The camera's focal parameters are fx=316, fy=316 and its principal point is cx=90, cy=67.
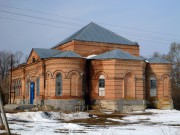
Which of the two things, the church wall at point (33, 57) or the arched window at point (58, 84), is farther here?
the church wall at point (33, 57)

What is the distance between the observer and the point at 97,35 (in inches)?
1431

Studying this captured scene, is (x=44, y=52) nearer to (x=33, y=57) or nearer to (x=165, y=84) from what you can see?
(x=33, y=57)

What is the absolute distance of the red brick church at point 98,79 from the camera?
29500mm

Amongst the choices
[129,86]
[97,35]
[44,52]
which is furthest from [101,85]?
[44,52]

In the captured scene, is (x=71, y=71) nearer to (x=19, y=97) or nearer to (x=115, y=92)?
(x=115, y=92)

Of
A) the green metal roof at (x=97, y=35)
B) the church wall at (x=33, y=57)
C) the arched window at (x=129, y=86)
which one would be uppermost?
the green metal roof at (x=97, y=35)

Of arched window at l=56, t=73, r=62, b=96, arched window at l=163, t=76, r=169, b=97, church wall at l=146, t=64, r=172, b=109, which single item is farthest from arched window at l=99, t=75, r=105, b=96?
arched window at l=163, t=76, r=169, b=97

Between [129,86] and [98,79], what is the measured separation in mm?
3061

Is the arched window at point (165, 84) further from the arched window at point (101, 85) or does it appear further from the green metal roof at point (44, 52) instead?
the green metal roof at point (44, 52)

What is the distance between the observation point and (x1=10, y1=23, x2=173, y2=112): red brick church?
29.5 meters

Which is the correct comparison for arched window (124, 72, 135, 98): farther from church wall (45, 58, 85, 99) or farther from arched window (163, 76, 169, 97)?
arched window (163, 76, 169, 97)

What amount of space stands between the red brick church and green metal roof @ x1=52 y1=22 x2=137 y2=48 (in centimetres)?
70

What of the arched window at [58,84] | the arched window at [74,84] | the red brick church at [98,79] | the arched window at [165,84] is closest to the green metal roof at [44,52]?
the red brick church at [98,79]

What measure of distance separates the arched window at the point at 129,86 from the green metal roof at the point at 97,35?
6.72 meters
